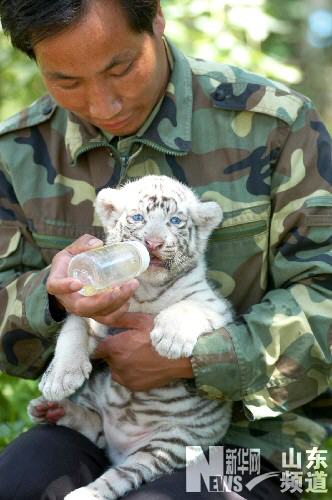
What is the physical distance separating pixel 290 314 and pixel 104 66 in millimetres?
1093

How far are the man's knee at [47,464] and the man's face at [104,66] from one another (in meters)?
1.18

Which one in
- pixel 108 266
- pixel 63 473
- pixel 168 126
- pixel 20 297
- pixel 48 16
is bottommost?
pixel 63 473

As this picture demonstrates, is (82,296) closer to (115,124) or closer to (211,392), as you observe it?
(211,392)

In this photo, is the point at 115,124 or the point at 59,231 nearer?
the point at 115,124

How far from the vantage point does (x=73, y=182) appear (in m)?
3.59

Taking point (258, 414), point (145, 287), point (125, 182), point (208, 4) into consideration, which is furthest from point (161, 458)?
point (208, 4)

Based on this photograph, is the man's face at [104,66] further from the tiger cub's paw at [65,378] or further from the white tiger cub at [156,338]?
the tiger cub's paw at [65,378]

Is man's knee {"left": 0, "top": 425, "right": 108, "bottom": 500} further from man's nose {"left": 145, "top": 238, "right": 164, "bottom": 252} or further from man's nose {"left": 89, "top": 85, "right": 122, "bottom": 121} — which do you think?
man's nose {"left": 89, "top": 85, "right": 122, "bottom": 121}

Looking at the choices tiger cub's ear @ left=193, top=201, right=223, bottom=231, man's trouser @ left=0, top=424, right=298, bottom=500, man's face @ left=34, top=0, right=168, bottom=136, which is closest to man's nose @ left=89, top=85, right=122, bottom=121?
man's face @ left=34, top=0, right=168, bottom=136

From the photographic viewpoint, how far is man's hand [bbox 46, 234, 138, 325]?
2904mm

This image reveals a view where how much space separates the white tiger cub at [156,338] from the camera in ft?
10.3

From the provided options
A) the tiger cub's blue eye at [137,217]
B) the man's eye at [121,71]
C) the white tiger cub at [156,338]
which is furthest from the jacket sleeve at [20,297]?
the man's eye at [121,71]

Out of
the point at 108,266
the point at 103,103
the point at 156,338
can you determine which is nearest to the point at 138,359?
the point at 156,338

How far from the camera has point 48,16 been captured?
303 centimetres
